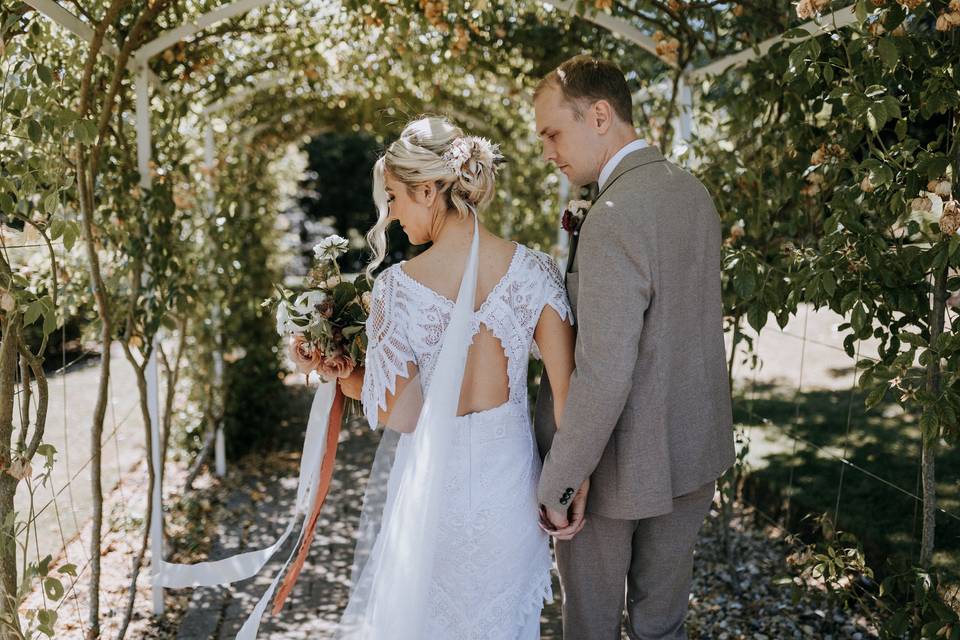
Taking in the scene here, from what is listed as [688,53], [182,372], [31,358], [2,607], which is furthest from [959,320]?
[182,372]

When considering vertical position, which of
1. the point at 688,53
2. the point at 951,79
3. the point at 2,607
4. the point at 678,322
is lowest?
the point at 2,607

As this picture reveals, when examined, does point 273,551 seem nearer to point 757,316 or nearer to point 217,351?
point 757,316

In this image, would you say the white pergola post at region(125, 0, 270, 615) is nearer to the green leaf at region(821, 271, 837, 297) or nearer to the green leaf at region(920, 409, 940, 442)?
the green leaf at region(821, 271, 837, 297)

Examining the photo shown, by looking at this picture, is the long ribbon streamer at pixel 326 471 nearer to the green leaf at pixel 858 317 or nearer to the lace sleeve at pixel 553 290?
the lace sleeve at pixel 553 290

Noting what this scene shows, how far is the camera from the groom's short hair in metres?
1.99

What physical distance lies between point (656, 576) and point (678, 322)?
26.6 inches

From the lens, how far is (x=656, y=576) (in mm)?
2158

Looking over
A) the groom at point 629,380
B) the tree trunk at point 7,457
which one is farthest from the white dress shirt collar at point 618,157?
the tree trunk at point 7,457

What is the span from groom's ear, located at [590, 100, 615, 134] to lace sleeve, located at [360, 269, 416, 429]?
60cm

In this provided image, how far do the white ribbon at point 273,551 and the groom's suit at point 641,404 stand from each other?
2.20 feet

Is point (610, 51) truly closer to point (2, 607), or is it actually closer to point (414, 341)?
point (414, 341)

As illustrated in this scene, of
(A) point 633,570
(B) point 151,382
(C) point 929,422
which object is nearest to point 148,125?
(B) point 151,382

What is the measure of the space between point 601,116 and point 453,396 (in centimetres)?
75

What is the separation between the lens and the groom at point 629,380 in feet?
6.11
